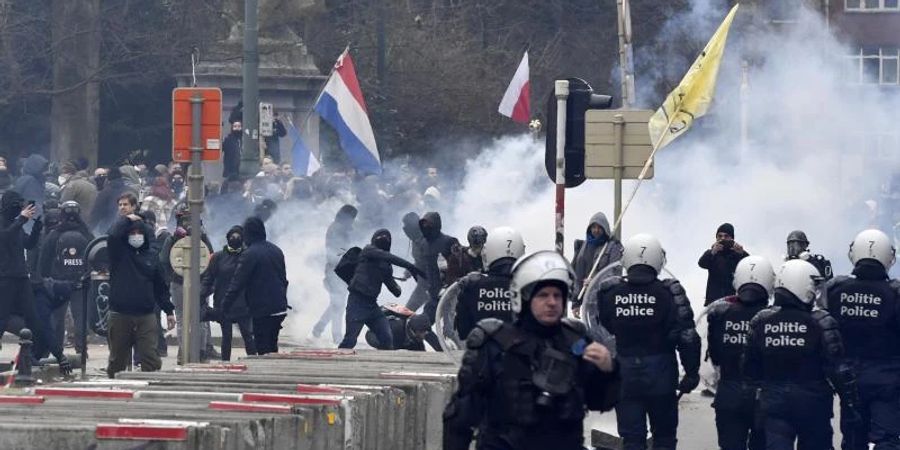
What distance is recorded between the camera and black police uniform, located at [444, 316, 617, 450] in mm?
8016

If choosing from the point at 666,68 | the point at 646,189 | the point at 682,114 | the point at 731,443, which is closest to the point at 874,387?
the point at 731,443

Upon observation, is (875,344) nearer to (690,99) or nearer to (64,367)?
(690,99)

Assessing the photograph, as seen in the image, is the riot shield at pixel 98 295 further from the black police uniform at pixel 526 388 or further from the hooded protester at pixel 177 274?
the black police uniform at pixel 526 388

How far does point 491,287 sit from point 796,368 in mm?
1867

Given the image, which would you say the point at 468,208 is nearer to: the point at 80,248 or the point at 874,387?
the point at 80,248

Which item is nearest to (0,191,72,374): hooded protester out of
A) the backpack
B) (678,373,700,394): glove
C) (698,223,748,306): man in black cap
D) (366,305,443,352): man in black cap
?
the backpack

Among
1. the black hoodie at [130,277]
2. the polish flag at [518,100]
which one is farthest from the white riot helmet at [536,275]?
the polish flag at [518,100]

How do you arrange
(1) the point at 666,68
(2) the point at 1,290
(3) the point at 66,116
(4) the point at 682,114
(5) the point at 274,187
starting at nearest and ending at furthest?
(4) the point at 682,114 < (2) the point at 1,290 < (5) the point at 274,187 < (3) the point at 66,116 < (1) the point at 666,68

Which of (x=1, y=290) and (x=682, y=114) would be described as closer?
(x=682, y=114)

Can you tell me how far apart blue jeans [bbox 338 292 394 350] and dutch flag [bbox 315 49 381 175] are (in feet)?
19.6

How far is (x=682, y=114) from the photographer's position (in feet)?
55.1

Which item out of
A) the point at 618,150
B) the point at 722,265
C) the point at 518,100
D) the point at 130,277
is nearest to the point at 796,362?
the point at 618,150

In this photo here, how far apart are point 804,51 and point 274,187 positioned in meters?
18.0

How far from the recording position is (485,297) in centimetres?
1276
